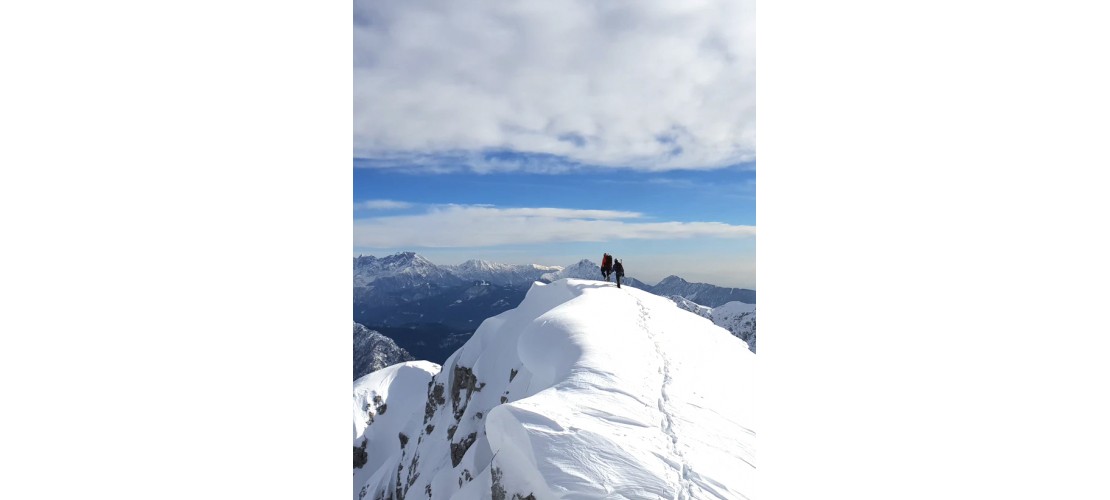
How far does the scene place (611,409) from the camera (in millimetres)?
9781

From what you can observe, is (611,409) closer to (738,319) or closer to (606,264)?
(606,264)

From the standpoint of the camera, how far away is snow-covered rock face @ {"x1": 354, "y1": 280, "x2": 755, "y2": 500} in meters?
7.87

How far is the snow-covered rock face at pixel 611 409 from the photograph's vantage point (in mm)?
7871

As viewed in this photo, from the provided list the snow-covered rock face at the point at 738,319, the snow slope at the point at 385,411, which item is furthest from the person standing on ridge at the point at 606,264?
the snow-covered rock face at the point at 738,319

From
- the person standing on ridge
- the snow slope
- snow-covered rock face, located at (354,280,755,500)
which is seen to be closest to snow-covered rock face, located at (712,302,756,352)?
the snow slope

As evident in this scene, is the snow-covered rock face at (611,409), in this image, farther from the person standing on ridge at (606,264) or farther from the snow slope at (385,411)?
the snow slope at (385,411)

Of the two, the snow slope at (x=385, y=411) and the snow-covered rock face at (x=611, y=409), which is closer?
the snow-covered rock face at (x=611, y=409)

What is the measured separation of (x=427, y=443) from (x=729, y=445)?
31.9 m

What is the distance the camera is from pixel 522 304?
28.1 metres

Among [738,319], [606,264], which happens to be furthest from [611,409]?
[738,319]

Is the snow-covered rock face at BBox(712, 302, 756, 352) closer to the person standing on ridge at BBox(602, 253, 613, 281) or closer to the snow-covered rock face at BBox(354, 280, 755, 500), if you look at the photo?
the person standing on ridge at BBox(602, 253, 613, 281)

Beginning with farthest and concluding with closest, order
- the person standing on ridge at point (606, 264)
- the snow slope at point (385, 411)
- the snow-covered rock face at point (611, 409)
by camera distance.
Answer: the snow slope at point (385, 411)
the person standing on ridge at point (606, 264)
the snow-covered rock face at point (611, 409)

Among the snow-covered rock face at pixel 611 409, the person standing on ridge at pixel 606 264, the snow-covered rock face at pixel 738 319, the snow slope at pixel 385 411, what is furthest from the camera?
the snow-covered rock face at pixel 738 319
